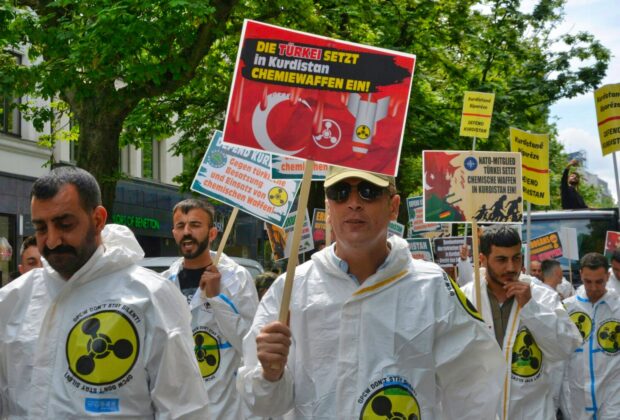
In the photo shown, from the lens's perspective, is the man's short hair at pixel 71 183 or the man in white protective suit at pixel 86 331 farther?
the man's short hair at pixel 71 183

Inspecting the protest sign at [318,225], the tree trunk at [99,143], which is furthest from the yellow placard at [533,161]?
the tree trunk at [99,143]

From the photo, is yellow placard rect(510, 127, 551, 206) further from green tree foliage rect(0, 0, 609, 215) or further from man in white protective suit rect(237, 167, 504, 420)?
man in white protective suit rect(237, 167, 504, 420)

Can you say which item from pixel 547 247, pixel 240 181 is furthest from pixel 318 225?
pixel 240 181

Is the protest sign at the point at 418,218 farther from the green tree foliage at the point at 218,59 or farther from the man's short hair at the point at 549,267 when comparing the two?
the man's short hair at the point at 549,267

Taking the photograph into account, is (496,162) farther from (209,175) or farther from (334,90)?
(334,90)

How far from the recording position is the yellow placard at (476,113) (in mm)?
12016

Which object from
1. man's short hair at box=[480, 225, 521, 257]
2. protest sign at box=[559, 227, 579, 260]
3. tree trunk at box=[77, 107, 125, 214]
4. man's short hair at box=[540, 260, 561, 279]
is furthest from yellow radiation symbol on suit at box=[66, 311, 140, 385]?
protest sign at box=[559, 227, 579, 260]

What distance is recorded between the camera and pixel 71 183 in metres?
3.87

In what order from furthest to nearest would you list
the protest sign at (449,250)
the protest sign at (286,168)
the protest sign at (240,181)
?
the protest sign at (449,250) → the protest sign at (286,168) → the protest sign at (240,181)

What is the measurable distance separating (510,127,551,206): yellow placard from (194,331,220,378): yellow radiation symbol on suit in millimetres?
4838

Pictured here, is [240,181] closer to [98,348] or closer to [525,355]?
[525,355]

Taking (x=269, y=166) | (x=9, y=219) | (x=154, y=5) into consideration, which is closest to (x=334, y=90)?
(x=269, y=166)

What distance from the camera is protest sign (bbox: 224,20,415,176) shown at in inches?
160

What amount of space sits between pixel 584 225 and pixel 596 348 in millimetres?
8181
